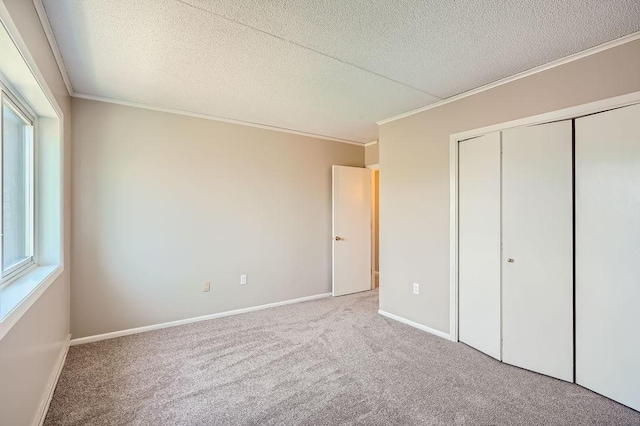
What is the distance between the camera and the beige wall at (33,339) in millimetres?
1314

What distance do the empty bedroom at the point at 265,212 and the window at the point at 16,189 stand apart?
0.06 feet

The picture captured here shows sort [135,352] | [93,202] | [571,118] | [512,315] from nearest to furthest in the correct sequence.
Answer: [571,118]
[512,315]
[135,352]
[93,202]

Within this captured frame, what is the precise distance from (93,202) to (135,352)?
1479 millimetres

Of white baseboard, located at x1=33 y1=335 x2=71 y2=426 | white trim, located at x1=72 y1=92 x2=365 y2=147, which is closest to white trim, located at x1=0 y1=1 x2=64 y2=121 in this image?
white trim, located at x1=72 y1=92 x2=365 y2=147

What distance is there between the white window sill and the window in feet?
0.21

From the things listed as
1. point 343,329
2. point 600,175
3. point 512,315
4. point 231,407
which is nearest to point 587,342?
point 512,315

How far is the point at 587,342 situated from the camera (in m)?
2.09

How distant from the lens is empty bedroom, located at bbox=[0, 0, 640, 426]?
1775 millimetres

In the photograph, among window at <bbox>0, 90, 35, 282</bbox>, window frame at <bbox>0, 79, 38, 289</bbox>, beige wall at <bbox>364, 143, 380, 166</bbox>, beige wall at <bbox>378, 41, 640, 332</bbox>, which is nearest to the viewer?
window frame at <bbox>0, 79, 38, 289</bbox>

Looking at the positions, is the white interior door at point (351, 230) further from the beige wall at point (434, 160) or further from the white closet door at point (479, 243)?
the white closet door at point (479, 243)

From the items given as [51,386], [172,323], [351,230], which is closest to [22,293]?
[51,386]

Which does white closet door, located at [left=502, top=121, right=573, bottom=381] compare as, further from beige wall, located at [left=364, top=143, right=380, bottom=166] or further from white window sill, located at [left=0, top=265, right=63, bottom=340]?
white window sill, located at [left=0, top=265, right=63, bottom=340]

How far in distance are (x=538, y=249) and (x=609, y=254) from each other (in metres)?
0.41

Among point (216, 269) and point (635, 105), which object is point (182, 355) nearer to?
point (216, 269)
